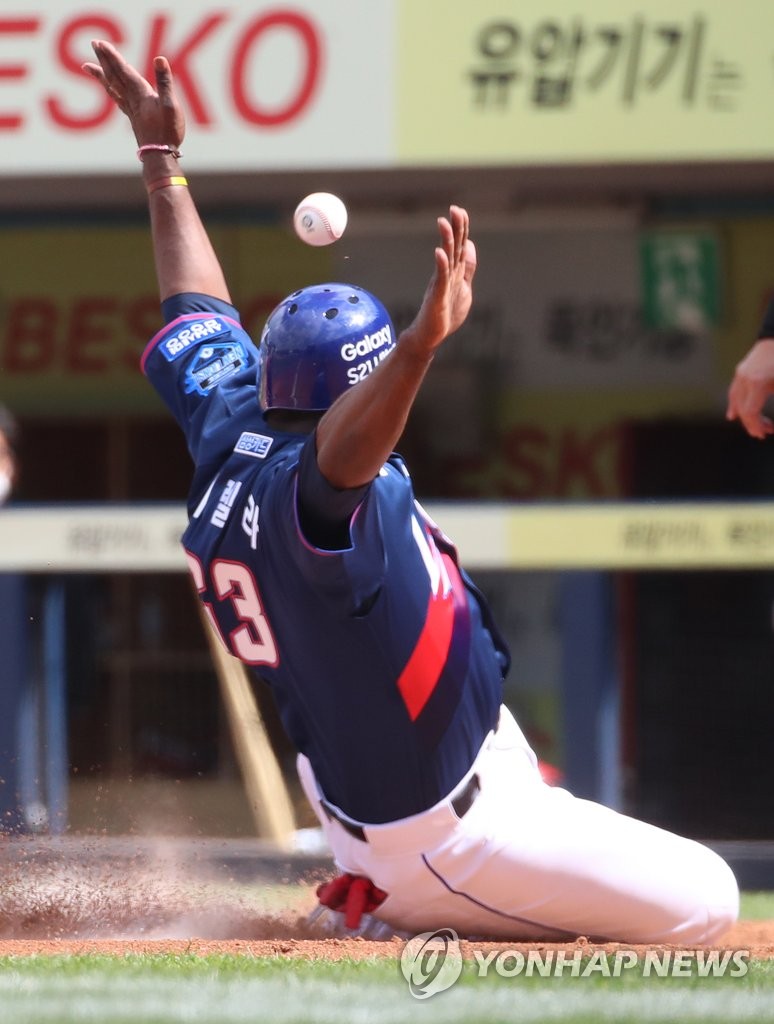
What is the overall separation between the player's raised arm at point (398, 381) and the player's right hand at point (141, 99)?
144cm

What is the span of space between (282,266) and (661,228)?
2069mm

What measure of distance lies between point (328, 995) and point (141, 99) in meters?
2.30

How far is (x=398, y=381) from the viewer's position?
9.48 feet

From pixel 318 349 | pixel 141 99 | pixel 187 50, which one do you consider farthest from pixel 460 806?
pixel 187 50

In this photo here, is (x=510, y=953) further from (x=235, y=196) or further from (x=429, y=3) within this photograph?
(x=235, y=196)

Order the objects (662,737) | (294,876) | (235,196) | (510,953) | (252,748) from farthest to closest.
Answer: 1. (235,196)
2. (662,737)
3. (252,748)
4. (294,876)
5. (510,953)

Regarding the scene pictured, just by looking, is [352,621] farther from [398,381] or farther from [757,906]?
[757,906]

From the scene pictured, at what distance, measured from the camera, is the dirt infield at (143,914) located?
3.56 meters

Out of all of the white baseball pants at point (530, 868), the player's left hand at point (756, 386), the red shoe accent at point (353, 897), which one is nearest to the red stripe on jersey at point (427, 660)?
the white baseball pants at point (530, 868)

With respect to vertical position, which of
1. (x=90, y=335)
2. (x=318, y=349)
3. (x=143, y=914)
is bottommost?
(x=143, y=914)

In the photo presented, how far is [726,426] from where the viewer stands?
9.30m

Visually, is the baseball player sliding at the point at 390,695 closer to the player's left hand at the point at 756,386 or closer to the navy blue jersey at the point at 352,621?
the navy blue jersey at the point at 352,621

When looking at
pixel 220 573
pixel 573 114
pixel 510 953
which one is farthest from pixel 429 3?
pixel 510 953

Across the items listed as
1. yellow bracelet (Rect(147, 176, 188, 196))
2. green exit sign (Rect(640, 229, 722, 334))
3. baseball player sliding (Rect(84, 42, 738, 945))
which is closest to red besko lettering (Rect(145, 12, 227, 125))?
green exit sign (Rect(640, 229, 722, 334))
